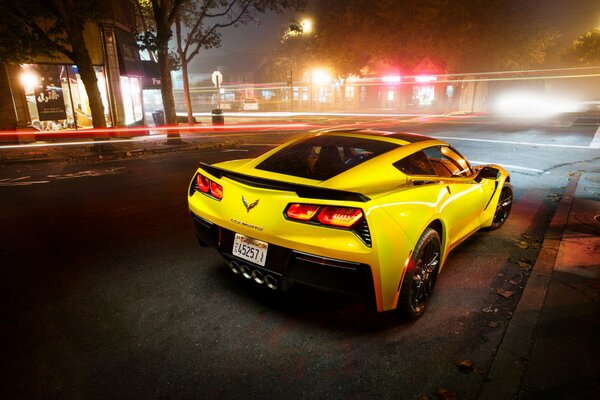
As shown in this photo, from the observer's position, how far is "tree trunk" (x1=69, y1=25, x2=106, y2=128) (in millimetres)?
13334

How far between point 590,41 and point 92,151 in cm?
7449

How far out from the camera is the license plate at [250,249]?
301 centimetres

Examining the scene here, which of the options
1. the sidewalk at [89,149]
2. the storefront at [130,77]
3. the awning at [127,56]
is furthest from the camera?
the storefront at [130,77]

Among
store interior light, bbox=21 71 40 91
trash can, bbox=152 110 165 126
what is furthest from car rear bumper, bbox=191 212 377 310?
trash can, bbox=152 110 165 126

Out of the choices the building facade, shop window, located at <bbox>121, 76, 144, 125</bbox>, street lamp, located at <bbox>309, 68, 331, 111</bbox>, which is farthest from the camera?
street lamp, located at <bbox>309, 68, 331, 111</bbox>

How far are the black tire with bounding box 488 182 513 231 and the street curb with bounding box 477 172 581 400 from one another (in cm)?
78

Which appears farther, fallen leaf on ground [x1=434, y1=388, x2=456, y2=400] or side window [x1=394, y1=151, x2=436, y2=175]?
side window [x1=394, y1=151, x2=436, y2=175]

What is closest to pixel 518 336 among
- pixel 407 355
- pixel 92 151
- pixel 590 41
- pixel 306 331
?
pixel 407 355

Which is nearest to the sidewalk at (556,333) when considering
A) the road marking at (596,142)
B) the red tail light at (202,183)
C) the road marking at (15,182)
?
the red tail light at (202,183)

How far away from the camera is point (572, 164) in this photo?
34.8 feet

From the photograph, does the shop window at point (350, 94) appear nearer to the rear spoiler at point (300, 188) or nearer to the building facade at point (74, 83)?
the building facade at point (74, 83)

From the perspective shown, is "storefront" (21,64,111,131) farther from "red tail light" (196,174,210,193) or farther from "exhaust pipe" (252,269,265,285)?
"exhaust pipe" (252,269,265,285)

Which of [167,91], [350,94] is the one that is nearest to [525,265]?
[167,91]

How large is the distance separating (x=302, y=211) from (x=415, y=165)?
152 centimetres
